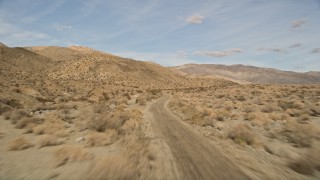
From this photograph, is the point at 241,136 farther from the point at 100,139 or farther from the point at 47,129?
the point at 47,129

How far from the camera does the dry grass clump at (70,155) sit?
977 centimetres

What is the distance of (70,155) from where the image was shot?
33.3ft

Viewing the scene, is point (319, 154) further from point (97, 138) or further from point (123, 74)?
point (123, 74)

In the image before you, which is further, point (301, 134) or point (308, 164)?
point (301, 134)

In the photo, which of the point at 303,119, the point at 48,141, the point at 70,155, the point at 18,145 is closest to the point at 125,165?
the point at 70,155

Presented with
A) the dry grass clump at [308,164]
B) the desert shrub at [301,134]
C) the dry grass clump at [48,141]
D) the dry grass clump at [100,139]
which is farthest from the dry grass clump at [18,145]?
the desert shrub at [301,134]

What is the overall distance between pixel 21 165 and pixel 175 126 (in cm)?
1006

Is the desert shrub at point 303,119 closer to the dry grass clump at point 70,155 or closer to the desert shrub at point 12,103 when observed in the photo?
the dry grass clump at point 70,155

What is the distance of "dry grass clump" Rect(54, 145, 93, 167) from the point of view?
Answer: 384 inches

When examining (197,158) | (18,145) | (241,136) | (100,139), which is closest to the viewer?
(197,158)

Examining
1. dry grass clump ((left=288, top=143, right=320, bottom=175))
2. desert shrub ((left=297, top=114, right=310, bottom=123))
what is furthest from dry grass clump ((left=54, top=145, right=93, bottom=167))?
desert shrub ((left=297, top=114, right=310, bottom=123))

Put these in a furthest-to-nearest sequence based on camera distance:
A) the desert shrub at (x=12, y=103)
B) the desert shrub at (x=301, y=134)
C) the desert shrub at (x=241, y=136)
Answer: the desert shrub at (x=12, y=103) < the desert shrub at (x=241, y=136) < the desert shrub at (x=301, y=134)

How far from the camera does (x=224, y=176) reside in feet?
27.6

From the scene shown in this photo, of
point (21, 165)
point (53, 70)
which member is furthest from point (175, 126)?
point (53, 70)
